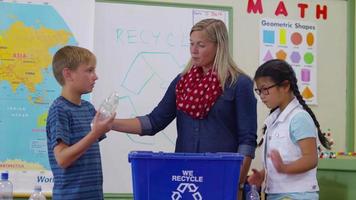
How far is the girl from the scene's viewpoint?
1.98 metres

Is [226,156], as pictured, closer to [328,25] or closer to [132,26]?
[132,26]

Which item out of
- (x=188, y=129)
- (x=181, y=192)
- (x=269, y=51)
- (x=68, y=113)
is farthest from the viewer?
(x=269, y=51)

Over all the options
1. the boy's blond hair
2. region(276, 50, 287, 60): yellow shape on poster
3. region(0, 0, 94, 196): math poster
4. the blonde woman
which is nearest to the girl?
the blonde woman

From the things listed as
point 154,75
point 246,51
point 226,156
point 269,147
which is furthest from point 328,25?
point 226,156

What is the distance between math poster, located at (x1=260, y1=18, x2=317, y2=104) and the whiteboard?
0.51 meters

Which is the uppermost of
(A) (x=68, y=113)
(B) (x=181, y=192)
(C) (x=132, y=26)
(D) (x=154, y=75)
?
(C) (x=132, y=26)

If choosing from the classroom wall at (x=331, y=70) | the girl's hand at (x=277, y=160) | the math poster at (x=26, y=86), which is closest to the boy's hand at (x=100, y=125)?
the girl's hand at (x=277, y=160)

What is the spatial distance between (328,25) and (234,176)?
2205 mm

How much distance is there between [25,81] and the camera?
2979mm

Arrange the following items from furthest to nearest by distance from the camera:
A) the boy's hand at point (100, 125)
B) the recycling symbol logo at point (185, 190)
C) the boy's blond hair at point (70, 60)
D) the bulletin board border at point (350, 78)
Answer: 1. the bulletin board border at point (350, 78)
2. the boy's blond hair at point (70, 60)
3. the boy's hand at point (100, 125)
4. the recycling symbol logo at point (185, 190)

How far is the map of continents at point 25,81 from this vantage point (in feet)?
9.66

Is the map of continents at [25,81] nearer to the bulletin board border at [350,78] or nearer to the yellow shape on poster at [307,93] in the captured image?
the yellow shape on poster at [307,93]

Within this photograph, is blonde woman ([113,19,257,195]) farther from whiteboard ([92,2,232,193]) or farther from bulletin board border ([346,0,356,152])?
bulletin board border ([346,0,356,152])

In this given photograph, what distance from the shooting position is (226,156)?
1.70 m
